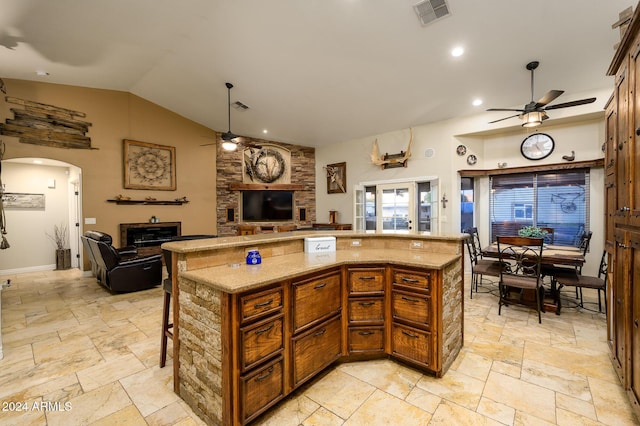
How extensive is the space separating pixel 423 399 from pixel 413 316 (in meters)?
0.56

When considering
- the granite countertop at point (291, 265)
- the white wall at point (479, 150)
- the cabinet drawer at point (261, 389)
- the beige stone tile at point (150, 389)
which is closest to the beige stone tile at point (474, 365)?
the granite countertop at point (291, 265)

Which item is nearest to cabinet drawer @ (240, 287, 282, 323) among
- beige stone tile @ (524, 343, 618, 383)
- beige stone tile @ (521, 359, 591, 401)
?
beige stone tile @ (521, 359, 591, 401)

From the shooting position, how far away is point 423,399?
1925 millimetres

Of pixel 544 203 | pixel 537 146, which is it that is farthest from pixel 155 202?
pixel 544 203

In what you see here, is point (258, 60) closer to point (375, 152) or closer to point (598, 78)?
point (375, 152)

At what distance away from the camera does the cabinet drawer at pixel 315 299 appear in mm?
1917

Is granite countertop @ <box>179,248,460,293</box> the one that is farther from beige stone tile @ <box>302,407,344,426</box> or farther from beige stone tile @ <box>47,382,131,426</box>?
beige stone tile @ <box>47,382,131,426</box>

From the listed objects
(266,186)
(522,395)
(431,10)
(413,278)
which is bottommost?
(522,395)

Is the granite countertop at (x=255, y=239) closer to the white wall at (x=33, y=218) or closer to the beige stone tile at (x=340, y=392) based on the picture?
the beige stone tile at (x=340, y=392)

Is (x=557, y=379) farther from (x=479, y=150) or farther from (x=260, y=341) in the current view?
(x=479, y=150)

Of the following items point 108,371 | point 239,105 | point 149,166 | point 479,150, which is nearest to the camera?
point 108,371

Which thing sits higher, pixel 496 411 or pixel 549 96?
pixel 549 96

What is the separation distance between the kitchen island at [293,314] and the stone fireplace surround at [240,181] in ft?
Result: 16.5

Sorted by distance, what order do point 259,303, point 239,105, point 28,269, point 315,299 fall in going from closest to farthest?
point 259,303 → point 315,299 → point 239,105 → point 28,269
